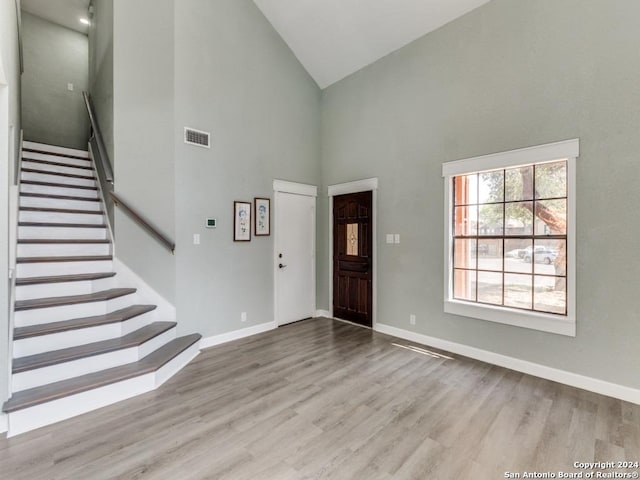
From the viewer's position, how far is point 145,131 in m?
3.54

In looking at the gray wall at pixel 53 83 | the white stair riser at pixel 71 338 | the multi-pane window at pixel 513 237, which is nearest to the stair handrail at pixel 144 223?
the white stair riser at pixel 71 338

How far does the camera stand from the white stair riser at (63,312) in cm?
263

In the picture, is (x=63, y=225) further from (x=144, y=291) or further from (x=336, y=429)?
(x=336, y=429)

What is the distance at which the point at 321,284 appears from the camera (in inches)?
208

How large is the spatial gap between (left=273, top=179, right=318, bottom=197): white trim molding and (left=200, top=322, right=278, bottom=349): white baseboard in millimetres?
2094

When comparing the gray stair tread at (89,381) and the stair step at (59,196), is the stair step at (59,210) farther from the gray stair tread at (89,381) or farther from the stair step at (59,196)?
the gray stair tread at (89,381)

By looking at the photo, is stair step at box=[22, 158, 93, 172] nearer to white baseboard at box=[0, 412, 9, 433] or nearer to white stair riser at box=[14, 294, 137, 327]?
white stair riser at box=[14, 294, 137, 327]

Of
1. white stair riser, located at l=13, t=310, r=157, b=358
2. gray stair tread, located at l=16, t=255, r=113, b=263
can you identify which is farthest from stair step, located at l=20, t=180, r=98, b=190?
white stair riser, located at l=13, t=310, r=157, b=358

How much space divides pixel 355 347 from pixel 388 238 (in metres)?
1.60

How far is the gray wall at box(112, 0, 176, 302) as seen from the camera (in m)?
3.46

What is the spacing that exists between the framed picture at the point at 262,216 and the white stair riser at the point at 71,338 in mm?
1898

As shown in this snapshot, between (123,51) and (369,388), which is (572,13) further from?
(123,51)

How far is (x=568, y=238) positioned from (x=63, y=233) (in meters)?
5.44

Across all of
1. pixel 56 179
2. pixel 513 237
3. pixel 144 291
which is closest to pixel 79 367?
pixel 144 291
